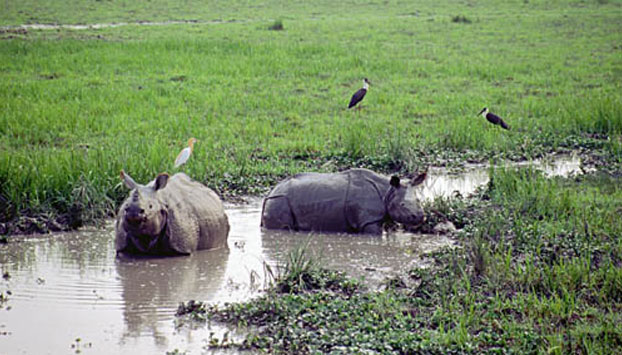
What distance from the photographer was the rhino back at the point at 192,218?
7.70 metres

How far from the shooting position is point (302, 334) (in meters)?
5.84

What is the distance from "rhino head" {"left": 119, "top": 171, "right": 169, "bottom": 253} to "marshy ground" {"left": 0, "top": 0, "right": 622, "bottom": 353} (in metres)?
1.28

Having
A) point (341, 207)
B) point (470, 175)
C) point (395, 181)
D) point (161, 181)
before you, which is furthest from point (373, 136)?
point (161, 181)

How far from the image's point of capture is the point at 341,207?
877cm

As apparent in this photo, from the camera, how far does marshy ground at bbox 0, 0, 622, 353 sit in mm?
6156

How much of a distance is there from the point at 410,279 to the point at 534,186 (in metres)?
2.91

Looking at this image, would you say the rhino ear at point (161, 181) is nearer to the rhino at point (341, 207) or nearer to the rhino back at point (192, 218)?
the rhino back at point (192, 218)

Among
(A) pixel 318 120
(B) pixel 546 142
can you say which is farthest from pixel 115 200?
(B) pixel 546 142

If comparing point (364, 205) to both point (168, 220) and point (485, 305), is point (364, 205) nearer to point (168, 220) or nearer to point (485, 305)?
point (168, 220)

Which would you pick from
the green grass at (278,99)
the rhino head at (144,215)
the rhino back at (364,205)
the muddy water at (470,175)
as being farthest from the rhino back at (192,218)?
the muddy water at (470,175)

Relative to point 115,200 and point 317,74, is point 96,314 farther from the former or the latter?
point 317,74

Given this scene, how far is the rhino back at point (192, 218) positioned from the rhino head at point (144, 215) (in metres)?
0.12

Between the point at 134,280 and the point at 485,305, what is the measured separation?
2.95 meters

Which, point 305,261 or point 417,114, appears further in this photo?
point 417,114
